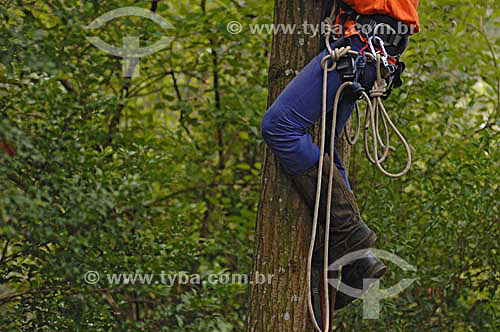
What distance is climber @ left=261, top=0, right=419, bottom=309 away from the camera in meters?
2.94

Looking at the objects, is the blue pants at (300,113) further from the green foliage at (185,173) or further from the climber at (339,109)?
the green foliage at (185,173)

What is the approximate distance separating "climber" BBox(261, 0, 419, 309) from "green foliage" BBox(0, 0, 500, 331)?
1258 millimetres

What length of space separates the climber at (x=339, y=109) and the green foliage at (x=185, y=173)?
126 cm

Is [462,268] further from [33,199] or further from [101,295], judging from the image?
[33,199]

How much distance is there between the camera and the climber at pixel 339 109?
2.94 meters

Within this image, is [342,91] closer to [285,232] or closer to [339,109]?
[339,109]

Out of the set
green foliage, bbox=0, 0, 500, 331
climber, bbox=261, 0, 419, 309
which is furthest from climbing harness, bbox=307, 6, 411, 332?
green foliage, bbox=0, 0, 500, 331

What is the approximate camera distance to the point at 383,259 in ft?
15.9

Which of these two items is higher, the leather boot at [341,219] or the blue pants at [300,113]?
the blue pants at [300,113]

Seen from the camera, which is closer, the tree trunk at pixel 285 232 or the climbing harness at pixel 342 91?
the climbing harness at pixel 342 91

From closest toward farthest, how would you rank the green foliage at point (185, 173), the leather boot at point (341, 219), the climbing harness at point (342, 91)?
the climbing harness at point (342, 91)
the leather boot at point (341, 219)
the green foliage at point (185, 173)

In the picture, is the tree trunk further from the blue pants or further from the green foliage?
the green foliage

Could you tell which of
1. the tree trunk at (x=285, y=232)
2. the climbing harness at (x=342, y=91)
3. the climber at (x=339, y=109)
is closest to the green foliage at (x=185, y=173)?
the tree trunk at (x=285, y=232)

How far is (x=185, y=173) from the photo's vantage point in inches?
225
